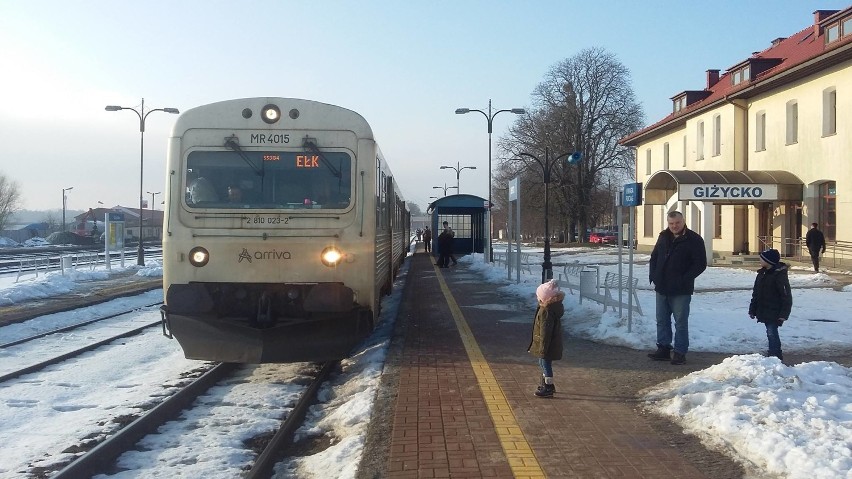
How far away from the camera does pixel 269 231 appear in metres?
8.19

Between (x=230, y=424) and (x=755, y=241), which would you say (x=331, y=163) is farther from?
(x=755, y=241)

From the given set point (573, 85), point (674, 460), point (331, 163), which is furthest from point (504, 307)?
point (573, 85)

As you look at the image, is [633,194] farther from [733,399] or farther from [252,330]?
[252,330]

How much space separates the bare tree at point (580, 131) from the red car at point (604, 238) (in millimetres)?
7023

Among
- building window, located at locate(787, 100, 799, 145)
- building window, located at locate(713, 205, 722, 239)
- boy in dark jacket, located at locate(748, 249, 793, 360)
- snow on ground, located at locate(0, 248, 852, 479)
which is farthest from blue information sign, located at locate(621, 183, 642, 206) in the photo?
building window, located at locate(713, 205, 722, 239)

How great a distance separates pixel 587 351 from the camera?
31.5 ft

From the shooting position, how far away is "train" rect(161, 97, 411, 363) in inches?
314

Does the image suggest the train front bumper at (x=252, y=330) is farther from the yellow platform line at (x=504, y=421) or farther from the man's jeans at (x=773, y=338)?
the man's jeans at (x=773, y=338)

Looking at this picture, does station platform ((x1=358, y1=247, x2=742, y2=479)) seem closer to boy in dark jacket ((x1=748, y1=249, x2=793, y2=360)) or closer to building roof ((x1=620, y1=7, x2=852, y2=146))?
boy in dark jacket ((x1=748, y1=249, x2=793, y2=360))

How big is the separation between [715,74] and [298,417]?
→ 4095 centimetres

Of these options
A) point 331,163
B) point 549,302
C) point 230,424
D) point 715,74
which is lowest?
point 230,424

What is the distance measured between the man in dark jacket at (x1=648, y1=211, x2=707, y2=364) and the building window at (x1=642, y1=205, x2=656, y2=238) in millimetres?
34677

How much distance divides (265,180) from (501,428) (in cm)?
406

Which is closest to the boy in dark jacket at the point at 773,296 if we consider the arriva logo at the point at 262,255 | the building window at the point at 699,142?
the arriva logo at the point at 262,255
